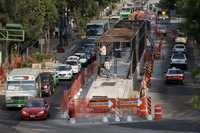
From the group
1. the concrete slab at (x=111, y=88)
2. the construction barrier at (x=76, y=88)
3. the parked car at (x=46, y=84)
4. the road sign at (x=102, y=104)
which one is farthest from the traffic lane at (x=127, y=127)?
the parked car at (x=46, y=84)

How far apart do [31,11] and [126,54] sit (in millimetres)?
14455

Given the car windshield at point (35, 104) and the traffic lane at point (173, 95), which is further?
the traffic lane at point (173, 95)

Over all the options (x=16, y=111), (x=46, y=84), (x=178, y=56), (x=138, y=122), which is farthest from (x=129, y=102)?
(x=178, y=56)

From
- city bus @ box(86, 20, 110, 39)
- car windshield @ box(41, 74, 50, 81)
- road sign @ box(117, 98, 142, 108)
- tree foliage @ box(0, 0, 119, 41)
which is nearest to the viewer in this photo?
road sign @ box(117, 98, 142, 108)

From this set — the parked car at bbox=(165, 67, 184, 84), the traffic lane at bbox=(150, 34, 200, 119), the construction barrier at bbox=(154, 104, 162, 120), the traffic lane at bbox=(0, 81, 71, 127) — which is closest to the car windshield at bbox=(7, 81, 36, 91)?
the traffic lane at bbox=(0, 81, 71, 127)

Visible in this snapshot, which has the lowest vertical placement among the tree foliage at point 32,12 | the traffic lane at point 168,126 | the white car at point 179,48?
the traffic lane at point 168,126

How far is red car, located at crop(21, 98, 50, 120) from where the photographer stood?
4675 centimetres

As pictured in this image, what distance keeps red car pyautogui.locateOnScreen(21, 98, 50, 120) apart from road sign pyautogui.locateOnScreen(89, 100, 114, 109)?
285 centimetres

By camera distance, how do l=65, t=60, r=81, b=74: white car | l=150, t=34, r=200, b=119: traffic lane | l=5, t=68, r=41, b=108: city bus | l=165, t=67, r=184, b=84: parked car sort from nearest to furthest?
→ l=150, t=34, r=200, b=119: traffic lane
l=5, t=68, r=41, b=108: city bus
l=165, t=67, r=184, b=84: parked car
l=65, t=60, r=81, b=74: white car

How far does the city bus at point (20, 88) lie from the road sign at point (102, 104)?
545 cm

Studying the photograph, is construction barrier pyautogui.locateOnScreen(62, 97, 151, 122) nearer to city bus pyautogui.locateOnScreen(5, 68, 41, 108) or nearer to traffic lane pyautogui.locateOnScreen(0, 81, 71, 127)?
traffic lane pyautogui.locateOnScreen(0, 81, 71, 127)

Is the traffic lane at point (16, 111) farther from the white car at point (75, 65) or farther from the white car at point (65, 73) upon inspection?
the white car at point (75, 65)

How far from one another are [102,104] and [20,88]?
21.4ft

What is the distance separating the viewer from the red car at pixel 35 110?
46.8 metres
